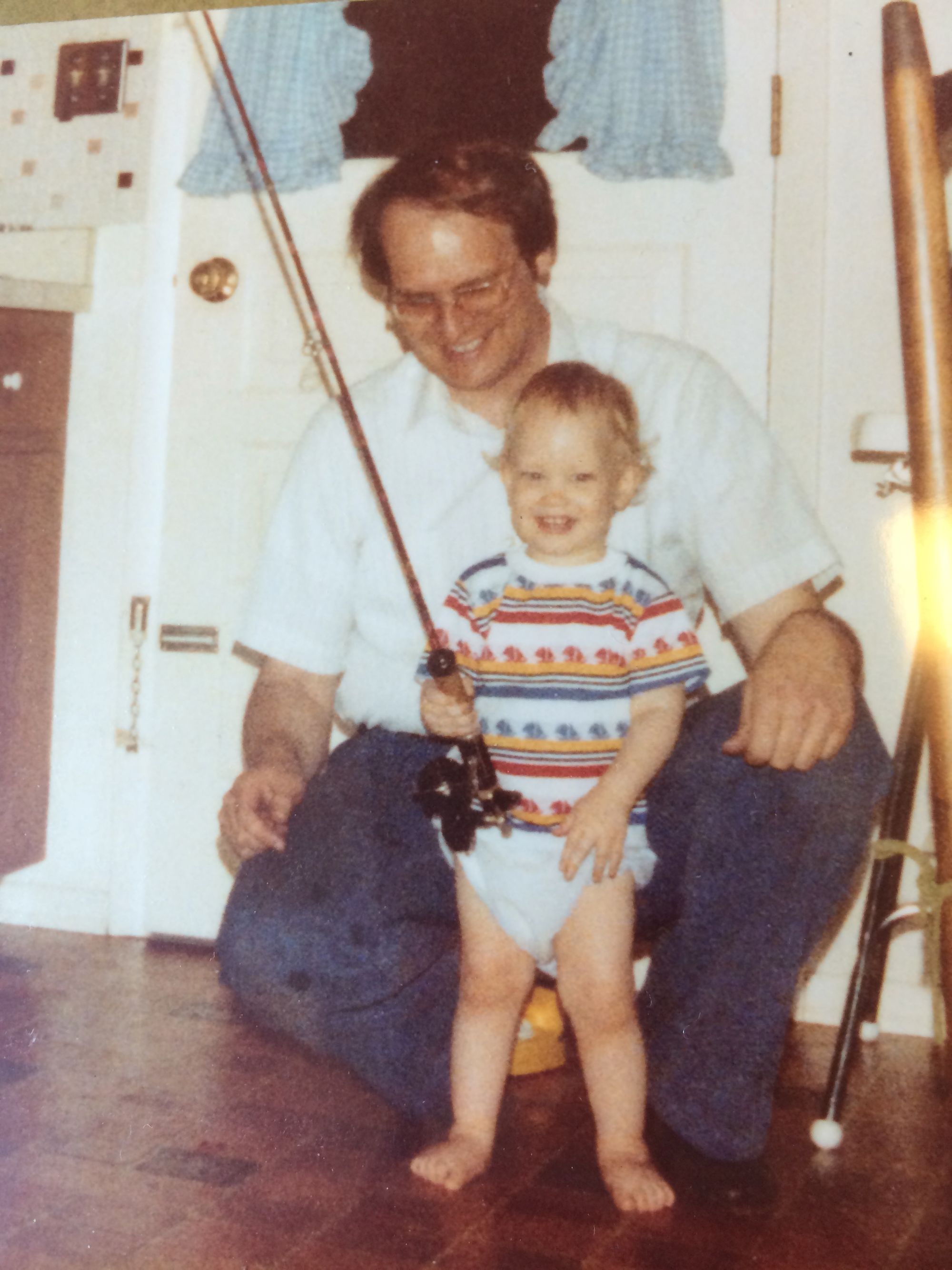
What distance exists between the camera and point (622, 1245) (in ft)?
2.89

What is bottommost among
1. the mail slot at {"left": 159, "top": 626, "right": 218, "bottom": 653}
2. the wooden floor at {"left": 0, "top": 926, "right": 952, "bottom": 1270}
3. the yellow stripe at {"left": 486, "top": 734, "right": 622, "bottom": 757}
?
the wooden floor at {"left": 0, "top": 926, "right": 952, "bottom": 1270}

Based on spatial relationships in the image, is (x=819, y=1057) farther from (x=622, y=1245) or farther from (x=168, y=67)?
(x=168, y=67)

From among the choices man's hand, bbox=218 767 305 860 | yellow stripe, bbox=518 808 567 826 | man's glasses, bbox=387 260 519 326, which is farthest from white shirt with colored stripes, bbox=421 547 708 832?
man's glasses, bbox=387 260 519 326

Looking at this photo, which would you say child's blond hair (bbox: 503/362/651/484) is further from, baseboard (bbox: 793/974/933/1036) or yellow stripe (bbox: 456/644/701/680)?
baseboard (bbox: 793/974/933/1036)

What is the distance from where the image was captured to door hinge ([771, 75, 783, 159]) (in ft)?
4.41

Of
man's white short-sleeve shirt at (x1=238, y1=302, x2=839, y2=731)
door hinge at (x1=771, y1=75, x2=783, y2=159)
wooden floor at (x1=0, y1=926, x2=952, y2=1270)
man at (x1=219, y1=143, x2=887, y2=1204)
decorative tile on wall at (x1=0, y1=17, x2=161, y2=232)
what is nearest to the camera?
wooden floor at (x1=0, y1=926, x2=952, y2=1270)

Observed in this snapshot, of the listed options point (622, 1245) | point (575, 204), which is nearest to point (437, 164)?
point (575, 204)

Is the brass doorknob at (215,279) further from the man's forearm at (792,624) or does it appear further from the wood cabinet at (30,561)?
the man's forearm at (792,624)

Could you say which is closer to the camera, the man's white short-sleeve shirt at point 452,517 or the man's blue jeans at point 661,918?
the man's blue jeans at point 661,918

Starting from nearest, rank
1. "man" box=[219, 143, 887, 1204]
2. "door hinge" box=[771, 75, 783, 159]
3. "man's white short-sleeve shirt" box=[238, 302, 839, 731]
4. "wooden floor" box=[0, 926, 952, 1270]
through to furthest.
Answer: "wooden floor" box=[0, 926, 952, 1270]
"man" box=[219, 143, 887, 1204]
"man's white short-sleeve shirt" box=[238, 302, 839, 731]
"door hinge" box=[771, 75, 783, 159]

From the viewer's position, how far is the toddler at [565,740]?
3.29 feet

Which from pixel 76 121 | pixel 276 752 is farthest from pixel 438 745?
pixel 76 121

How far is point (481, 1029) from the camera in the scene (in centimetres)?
102

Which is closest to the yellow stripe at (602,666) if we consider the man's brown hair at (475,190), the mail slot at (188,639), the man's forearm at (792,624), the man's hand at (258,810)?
the man's forearm at (792,624)
